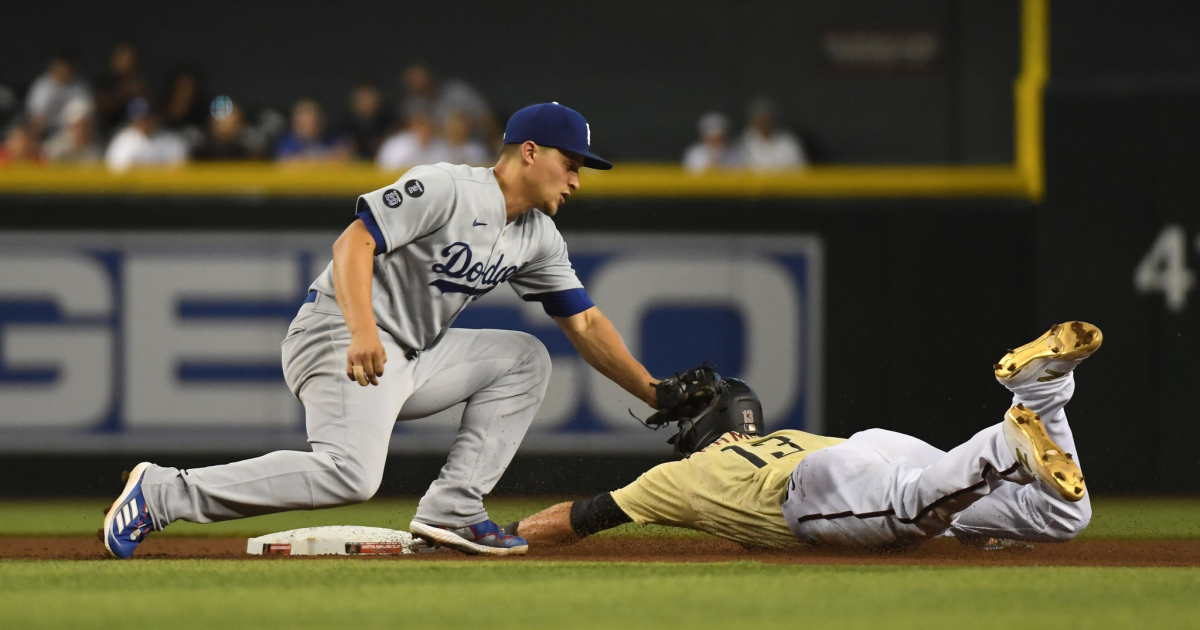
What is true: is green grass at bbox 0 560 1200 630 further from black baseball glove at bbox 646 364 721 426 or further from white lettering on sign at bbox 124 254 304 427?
white lettering on sign at bbox 124 254 304 427

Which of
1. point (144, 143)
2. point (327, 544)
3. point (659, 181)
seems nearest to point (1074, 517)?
point (327, 544)

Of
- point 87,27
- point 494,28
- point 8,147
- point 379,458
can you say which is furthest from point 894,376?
point 87,27

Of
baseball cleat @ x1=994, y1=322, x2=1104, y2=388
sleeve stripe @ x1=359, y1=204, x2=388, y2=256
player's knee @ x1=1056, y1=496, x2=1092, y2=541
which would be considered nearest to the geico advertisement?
sleeve stripe @ x1=359, y1=204, x2=388, y2=256

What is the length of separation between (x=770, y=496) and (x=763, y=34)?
7137 millimetres

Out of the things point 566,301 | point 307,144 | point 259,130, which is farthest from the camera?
point 259,130

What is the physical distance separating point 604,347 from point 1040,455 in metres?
1.78

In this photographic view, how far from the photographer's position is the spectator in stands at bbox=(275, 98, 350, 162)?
9.45 meters

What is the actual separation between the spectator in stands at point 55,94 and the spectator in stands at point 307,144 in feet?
4.95

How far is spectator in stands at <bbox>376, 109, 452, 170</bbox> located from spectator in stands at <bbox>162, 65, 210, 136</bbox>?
57.5 inches

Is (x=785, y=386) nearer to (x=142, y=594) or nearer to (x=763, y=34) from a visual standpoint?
(x=763, y=34)

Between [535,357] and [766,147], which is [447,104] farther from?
[535,357]

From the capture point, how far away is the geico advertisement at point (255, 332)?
24.4 ft

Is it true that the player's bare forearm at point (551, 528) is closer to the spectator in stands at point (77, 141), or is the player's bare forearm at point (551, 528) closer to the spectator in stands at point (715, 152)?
the spectator in stands at point (715, 152)

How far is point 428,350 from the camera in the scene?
182 inches
